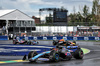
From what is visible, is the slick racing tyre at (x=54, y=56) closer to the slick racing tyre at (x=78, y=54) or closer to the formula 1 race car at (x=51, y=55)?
the formula 1 race car at (x=51, y=55)

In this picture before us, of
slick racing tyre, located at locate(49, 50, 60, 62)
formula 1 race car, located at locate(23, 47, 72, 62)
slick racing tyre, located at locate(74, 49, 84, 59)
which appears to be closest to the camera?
formula 1 race car, located at locate(23, 47, 72, 62)

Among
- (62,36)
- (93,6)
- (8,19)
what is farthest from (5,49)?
(93,6)

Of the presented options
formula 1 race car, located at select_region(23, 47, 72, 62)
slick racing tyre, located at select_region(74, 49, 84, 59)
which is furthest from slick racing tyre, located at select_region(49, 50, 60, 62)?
slick racing tyre, located at select_region(74, 49, 84, 59)

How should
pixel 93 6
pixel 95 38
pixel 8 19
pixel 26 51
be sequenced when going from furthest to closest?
1. pixel 93 6
2. pixel 8 19
3. pixel 95 38
4. pixel 26 51

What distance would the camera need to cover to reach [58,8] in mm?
67250

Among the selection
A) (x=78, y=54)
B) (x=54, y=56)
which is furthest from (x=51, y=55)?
(x=78, y=54)

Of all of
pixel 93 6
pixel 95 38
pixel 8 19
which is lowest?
pixel 95 38

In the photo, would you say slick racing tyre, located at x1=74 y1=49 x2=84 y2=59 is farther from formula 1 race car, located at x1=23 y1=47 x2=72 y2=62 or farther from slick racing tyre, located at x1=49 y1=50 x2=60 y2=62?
slick racing tyre, located at x1=49 y1=50 x2=60 y2=62

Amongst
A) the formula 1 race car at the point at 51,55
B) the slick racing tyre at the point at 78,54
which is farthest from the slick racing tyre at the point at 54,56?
the slick racing tyre at the point at 78,54

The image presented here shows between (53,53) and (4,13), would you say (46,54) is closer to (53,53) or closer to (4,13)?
(53,53)

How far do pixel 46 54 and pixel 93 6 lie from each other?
205 ft

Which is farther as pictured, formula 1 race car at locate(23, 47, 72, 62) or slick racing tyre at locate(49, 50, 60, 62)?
slick racing tyre at locate(49, 50, 60, 62)

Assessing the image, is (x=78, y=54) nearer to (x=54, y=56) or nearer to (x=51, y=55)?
(x=54, y=56)

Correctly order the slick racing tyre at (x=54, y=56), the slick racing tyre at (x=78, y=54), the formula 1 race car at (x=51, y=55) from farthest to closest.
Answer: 1. the slick racing tyre at (x=78, y=54)
2. the slick racing tyre at (x=54, y=56)
3. the formula 1 race car at (x=51, y=55)
